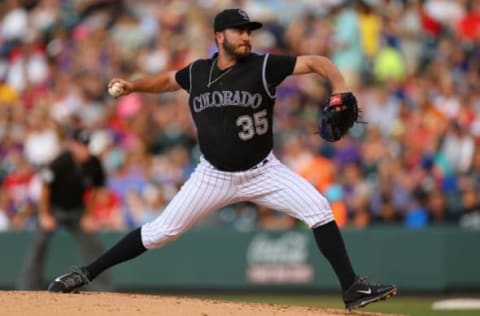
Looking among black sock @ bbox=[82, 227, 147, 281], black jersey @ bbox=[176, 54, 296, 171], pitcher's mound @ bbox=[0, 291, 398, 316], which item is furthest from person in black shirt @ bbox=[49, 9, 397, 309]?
pitcher's mound @ bbox=[0, 291, 398, 316]

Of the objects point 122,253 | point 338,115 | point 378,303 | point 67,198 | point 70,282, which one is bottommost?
point 378,303

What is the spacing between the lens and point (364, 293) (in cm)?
791

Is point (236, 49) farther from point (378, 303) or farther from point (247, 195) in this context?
point (378, 303)

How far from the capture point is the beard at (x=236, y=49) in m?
7.97

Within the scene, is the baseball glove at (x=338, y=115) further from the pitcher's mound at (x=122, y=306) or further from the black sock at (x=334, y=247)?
the pitcher's mound at (x=122, y=306)

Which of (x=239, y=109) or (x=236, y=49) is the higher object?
(x=236, y=49)

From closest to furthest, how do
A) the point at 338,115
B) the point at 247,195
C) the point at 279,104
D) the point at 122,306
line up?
the point at 122,306 → the point at 338,115 → the point at 247,195 → the point at 279,104

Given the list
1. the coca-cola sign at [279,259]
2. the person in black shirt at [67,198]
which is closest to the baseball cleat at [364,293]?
the person in black shirt at [67,198]

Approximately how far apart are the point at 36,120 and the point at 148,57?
6.79 feet

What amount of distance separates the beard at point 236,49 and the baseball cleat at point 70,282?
177cm

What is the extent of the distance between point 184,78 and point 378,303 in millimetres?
5672

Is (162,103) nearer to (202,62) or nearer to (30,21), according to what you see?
(30,21)

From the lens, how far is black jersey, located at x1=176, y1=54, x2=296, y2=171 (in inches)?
314

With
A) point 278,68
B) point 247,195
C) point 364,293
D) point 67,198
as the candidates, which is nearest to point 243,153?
point 247,195
